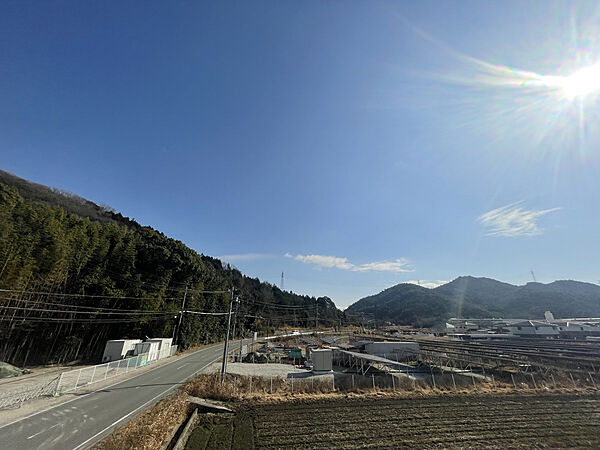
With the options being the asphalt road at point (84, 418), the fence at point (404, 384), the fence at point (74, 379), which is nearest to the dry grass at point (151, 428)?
the asphalt road at point (84, 418)

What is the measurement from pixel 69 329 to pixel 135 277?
8.13 meters

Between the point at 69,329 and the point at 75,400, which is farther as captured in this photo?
the point at 69,329

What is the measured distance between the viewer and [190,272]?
44094 mm

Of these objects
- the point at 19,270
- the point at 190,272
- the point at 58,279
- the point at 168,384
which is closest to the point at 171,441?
the point at 168,384

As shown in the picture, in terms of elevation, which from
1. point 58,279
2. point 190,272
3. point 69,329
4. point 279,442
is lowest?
point 279,442

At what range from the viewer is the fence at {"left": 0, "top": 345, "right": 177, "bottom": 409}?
601 inches

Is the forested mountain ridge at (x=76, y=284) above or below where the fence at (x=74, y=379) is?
above

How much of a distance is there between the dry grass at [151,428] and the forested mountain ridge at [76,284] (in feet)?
50.7

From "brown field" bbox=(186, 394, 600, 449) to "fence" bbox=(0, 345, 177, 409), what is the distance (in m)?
10.9

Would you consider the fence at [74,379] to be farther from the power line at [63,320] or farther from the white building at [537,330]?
the white building at [537,330]

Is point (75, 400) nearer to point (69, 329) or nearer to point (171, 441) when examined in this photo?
point (171, 441)

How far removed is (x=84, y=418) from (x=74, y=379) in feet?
30.2

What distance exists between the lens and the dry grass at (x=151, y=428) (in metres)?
10.1

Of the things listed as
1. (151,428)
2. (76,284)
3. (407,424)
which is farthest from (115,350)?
(407,424)
